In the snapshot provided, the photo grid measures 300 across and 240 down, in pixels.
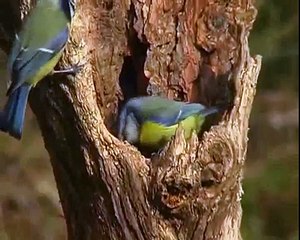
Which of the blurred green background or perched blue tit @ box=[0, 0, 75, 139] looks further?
the blurred green background

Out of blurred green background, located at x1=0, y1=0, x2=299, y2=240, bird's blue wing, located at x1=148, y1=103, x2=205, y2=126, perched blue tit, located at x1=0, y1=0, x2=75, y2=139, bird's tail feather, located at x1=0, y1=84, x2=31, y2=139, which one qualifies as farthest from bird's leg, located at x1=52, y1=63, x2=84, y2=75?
blurred green background, located at x1=0, y1=0, x2=299, y2=240

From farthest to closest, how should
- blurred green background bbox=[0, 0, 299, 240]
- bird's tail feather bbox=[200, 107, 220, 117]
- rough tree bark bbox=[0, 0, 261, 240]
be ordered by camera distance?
blurred green background bbox=[0, 0, 299, 240] → bird's tail feather bbox=[200, 107, 220, 117] → rough tree bark bbox=[0, 0, 261, 240]

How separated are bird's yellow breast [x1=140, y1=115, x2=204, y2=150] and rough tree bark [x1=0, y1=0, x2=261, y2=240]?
0.26ft

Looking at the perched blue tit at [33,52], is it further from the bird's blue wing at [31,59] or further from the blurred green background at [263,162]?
the blurred green background at [263,162]

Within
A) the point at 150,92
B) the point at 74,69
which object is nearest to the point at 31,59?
the point at 74,69

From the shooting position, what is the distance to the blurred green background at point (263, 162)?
133 inches

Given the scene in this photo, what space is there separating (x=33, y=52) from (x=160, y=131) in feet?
1.07

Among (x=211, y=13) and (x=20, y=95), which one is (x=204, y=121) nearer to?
(x=211, y=13)

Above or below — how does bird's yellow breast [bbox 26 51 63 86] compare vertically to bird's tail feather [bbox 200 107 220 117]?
above

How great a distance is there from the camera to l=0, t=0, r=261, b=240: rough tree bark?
1886mm

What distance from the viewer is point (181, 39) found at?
6.97ft

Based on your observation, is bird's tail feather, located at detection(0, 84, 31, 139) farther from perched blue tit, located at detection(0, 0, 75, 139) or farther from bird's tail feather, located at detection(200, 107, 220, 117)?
bird's tail feather, located at detection(200, 107, 220, 117)

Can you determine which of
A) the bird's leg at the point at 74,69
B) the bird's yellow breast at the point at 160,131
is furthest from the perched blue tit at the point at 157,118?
the bird's leg at the point at 74,69

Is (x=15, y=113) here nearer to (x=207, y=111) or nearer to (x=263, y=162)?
(x=207, y=111)
